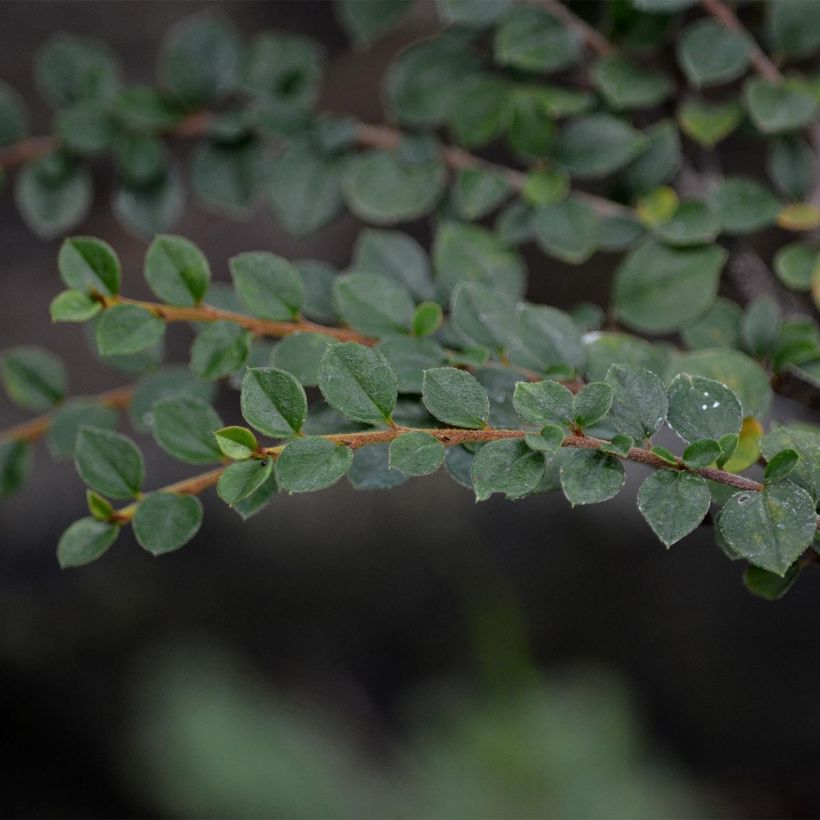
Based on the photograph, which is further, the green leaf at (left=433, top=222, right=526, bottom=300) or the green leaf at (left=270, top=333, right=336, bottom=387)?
the green leaf at (left=433, top=222, right=526, bottom=300)

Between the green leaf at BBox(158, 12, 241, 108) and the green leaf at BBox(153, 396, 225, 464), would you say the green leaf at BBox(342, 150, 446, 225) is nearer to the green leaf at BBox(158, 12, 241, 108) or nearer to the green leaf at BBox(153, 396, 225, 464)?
the green leaf at BBox(158, 12, 241, 108)

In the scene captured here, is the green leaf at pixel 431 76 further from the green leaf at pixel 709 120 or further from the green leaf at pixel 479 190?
the green leaf at pixel 709 120

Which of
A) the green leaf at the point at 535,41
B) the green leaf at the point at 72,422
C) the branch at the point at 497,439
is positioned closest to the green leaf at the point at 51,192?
the green leaf at the point at 72,422

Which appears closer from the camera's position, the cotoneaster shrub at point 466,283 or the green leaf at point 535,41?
the cotoneaster shrub at point 466,283

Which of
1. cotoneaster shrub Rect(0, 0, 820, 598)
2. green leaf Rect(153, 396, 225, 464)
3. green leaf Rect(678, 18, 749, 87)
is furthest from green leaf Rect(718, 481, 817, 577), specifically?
green leaf Rect(678, 18, 749, 87)

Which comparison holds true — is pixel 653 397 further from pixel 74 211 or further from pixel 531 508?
pixel 531 508
